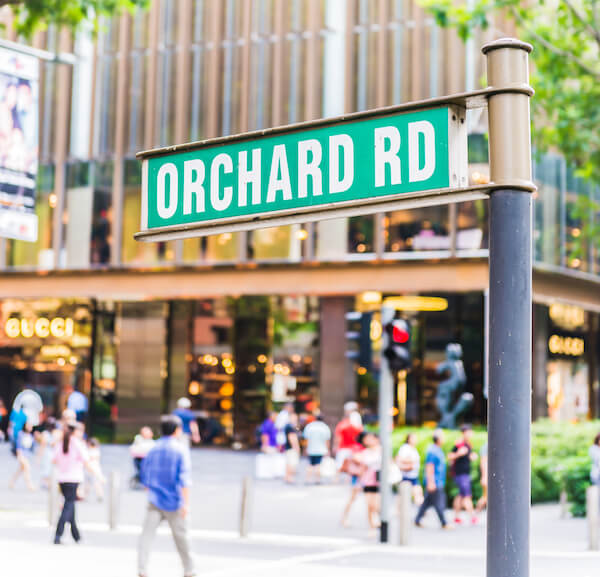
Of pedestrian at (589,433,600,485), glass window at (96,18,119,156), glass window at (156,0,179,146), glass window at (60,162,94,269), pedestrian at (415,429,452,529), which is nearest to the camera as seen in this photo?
pedestrian at (415,429,452,529)

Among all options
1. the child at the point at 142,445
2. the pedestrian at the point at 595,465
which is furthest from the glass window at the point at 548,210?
the child at the point at 142,445

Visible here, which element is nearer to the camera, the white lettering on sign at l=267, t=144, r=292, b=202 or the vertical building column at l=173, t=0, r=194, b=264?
the white lettering on sign at l=267, t=144, r=292, b=202

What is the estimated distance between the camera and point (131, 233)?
3114 cm

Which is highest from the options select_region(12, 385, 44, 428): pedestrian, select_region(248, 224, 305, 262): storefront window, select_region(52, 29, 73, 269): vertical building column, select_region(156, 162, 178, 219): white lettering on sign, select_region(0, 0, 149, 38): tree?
select_region(52, 29, 73, 269): vertical building column

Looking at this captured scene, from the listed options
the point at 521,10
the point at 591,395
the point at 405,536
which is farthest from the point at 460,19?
the point at 591,395

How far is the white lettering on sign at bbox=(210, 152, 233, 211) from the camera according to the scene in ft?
11.6

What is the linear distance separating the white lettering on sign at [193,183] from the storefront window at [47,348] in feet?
98.7

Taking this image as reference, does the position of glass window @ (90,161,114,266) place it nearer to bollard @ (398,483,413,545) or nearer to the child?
the child

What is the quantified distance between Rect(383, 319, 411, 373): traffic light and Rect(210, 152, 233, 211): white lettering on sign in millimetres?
10382

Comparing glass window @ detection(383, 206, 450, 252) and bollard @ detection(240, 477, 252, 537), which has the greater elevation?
glass window @ detection(383, 206, 450, 252)

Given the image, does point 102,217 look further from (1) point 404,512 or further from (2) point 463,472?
(1) point 404,512

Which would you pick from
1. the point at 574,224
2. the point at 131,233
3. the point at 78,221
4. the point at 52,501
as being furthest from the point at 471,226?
the point at 52,501

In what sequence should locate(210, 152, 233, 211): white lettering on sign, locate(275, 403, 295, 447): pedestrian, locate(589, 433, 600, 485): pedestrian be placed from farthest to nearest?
locate(275, 403, 295, 447): pedestrian → locate(589, 433, 600, 485): pedestrian → locate(210, 152, 233, 211): white lettering on sign

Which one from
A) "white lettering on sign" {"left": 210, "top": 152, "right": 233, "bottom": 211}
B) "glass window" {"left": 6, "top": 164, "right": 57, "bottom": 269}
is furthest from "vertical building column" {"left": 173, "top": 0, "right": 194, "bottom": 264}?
"white lettering on sign" {"left": 210, "top": 152, "right": 233, "bottom": 211}
